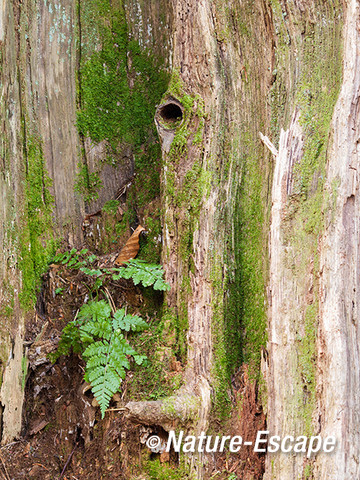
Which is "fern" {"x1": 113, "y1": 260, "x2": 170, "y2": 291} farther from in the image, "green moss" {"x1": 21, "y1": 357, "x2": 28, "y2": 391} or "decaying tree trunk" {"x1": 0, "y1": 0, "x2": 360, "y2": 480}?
"green moss" {"x1": 21, "y1": 357, "x2": 28, "y2": 391}

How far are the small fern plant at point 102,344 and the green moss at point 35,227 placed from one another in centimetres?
47

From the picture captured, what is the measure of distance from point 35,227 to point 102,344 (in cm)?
111

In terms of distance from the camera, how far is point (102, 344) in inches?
113

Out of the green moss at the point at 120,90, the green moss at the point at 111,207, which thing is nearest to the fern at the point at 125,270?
the green moss at the point at 111,207

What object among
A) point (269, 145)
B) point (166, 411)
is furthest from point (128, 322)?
point (269, 145)

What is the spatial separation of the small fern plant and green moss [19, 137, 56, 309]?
0.47 metres

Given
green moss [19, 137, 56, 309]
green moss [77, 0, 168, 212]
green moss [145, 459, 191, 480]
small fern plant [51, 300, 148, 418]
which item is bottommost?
green moss [145, 459, 191, 480]

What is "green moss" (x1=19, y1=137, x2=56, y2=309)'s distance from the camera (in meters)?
3.19

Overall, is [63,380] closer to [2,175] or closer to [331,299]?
[2,175]

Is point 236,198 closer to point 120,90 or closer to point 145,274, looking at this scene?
point 145,274

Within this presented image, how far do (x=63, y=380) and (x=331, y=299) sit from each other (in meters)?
2.07

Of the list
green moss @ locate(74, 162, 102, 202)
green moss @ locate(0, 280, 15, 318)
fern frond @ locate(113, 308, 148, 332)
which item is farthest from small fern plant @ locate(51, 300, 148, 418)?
green moss @ locate(74, 162, 102, 202)

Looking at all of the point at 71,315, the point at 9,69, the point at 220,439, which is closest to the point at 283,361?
the point at 220,439

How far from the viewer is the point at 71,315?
3217mm
